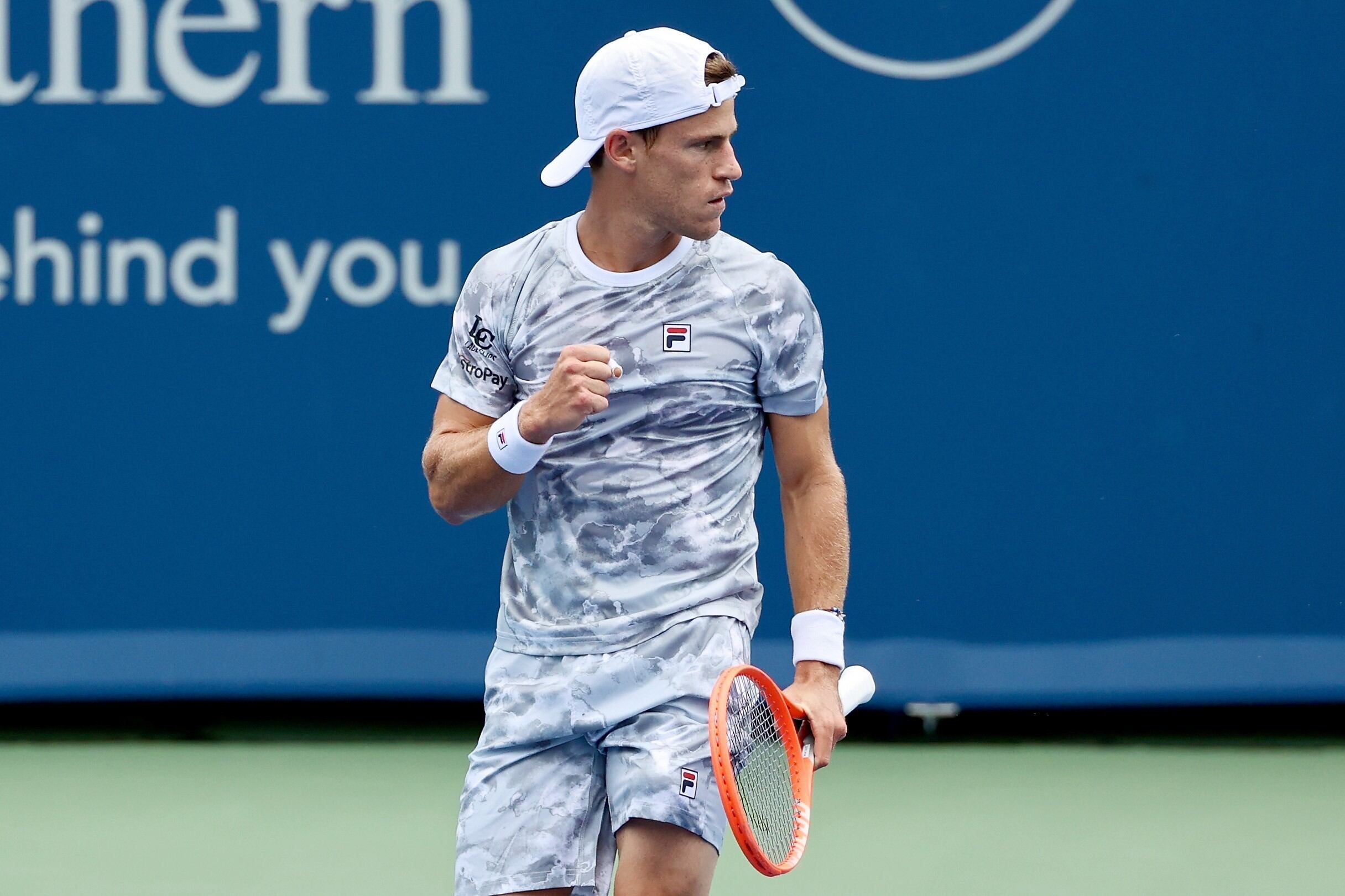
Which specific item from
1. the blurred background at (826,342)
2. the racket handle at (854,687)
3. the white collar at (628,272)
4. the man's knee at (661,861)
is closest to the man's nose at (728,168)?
the white collar at (628,272)

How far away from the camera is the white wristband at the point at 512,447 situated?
102 inches

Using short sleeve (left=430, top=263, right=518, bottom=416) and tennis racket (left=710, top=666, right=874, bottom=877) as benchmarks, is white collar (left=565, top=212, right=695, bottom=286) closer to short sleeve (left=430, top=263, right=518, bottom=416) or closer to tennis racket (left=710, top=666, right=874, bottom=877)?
short sleeve (left=430, top=263, right=518, bottom=416)

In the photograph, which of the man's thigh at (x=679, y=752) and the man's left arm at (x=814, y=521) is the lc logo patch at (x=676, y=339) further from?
the man's thigh at (x=679, y=752)

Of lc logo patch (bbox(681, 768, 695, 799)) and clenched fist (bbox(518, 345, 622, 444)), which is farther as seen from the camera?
lc logo patch (bbox(681, 768, 695, 799))

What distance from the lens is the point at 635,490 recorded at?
2691mm

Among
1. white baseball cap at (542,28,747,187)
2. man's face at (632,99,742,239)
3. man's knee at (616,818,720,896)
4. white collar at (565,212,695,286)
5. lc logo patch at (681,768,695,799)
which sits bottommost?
man's knee at (616,818,720,896)

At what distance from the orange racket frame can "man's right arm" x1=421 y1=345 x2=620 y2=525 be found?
1.25 feet

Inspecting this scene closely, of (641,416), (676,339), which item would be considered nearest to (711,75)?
(676,339)

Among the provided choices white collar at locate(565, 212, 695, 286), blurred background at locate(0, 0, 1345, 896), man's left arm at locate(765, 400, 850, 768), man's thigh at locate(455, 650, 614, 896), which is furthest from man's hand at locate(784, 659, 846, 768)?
blurred background at locate(0, 0, 1345, 896)

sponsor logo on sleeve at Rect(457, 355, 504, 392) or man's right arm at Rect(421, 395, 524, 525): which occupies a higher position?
sponsor logo on sleeve at Rect(457, 355, 504, 392)

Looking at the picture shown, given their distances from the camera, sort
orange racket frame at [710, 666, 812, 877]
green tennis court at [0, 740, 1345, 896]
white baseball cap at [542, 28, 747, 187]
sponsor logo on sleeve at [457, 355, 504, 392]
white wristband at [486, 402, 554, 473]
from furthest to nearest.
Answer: green tennis court at [0, 740, 1345, 896] < sponsor logo on sleeve at [457, 355, 504, 392] < white baseball cap at [542, 28, 747, 187] < white wristband at [486, 402, 554, 473] < orange racket frame at [710, 666, 812, 877]

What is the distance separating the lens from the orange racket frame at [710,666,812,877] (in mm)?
2463

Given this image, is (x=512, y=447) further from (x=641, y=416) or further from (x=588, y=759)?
(x=588, y=759)

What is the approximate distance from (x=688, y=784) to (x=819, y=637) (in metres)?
0.28
